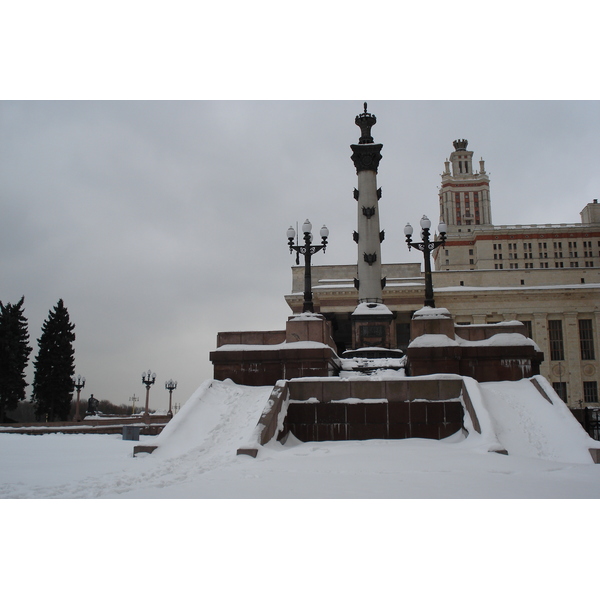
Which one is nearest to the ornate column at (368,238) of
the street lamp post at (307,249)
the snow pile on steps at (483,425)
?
the street lamp post at (307,249)

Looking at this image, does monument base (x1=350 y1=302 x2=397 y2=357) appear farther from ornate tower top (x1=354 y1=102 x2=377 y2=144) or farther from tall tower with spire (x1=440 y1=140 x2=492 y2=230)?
tall tower with spire (x1=440 y1=140 x2=492 y2=230)

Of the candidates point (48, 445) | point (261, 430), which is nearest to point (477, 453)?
point (261, 430)

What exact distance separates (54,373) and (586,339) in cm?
4186

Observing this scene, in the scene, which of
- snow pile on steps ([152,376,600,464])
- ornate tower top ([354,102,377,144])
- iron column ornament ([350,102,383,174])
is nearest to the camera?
snow pile on steps ([152,376,600,464])

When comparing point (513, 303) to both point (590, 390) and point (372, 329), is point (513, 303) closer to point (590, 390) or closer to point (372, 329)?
point (590, 390)

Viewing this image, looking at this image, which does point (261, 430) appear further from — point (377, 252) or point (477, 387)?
point (377, 252)

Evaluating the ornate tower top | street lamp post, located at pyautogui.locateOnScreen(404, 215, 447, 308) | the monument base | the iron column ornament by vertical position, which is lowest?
the monument base

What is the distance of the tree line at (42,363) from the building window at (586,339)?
4042 cm

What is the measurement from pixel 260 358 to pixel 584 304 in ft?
137

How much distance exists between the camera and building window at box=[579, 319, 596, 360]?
48.0 metres

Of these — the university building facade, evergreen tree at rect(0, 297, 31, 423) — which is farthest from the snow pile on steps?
the university building facade

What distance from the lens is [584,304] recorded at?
157ft

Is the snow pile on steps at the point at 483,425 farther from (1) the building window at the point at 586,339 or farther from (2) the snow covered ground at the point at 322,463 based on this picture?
(1) the building window at the point at 586,339

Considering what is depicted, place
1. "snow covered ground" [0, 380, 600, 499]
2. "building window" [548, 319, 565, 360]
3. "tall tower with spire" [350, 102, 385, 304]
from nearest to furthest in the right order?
"snow covered ground" [0, 380, 600, 499]
"tall tower with spire" [350, 102, 385, 304]
"building window" [548, 319, 565, 360]
